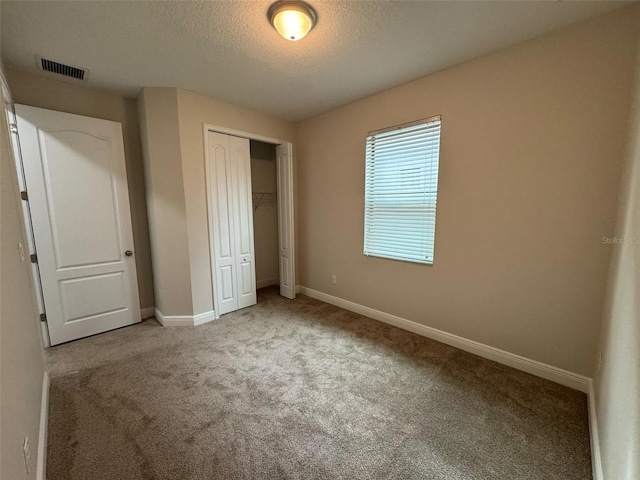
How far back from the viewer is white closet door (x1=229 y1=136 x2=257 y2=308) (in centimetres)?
335

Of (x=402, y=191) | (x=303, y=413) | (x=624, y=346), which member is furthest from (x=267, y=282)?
(x=624, y=346)

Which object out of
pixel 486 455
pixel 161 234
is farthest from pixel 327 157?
pixel 486 455

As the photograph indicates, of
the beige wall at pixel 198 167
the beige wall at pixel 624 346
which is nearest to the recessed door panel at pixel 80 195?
the beige wall at pixel 198 167

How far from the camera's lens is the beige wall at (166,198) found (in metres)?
2.74

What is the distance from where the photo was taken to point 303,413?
1745 millimetres

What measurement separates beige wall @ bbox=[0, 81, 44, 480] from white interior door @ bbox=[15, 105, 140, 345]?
1.07 meters

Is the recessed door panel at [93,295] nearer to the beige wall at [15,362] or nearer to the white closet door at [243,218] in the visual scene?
the beige wall at [15,362]

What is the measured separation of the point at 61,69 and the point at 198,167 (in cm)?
136

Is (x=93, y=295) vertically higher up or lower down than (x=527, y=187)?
lower down

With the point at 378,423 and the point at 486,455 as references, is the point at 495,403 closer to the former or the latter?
the point at 486,455

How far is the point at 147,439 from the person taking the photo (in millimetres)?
1551

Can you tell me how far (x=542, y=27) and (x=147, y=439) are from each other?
12.5 ft

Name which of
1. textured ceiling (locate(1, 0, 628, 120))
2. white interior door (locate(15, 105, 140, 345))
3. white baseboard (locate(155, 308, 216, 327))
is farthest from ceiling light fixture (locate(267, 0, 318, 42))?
white baseboard (locate(155, 308, 216, 327))

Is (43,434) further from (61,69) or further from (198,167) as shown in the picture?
(61,69)
